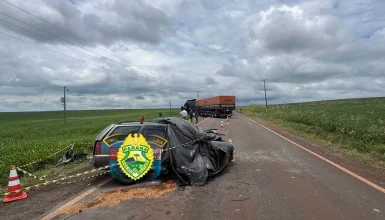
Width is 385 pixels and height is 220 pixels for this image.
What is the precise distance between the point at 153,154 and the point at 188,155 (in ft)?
2.67

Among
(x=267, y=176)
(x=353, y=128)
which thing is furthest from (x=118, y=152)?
(x=353, y=128)

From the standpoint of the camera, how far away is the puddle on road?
5125 mm

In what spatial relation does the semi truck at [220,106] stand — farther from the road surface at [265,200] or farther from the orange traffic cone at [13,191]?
the orange traffic cone at [13,191]

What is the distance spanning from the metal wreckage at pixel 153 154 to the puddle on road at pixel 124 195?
362 mm

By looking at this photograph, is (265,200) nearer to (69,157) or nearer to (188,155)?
(188,155)

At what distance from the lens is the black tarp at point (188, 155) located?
21.5 feet

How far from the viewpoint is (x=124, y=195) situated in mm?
5727

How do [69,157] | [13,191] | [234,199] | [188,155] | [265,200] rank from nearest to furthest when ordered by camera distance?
[265,200], [234,199], [13,191], [188,155], [69,157]

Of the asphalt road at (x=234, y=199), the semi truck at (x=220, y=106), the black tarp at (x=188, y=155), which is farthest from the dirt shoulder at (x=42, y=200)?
the semi truck at (x=220, y=106)

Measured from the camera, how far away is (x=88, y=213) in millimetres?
4762

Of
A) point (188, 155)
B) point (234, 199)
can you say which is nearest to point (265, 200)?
point (234, 199)

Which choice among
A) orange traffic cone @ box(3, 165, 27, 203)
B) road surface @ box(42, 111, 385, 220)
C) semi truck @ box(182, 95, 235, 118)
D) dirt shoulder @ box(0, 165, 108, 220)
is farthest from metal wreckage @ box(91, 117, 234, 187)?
semi truck @ box(182, 95, 235, 118)

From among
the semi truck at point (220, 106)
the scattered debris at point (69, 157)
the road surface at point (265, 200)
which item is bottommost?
the road surface at point (265, 200)

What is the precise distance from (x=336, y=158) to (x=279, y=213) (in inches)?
223
